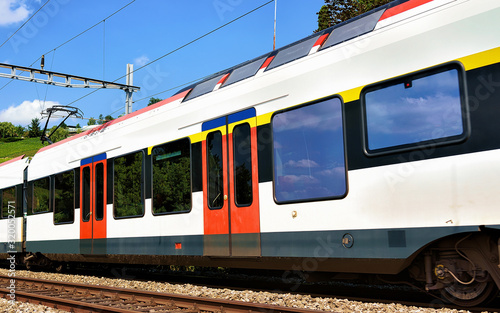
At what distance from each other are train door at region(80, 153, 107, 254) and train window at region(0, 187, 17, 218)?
411cm

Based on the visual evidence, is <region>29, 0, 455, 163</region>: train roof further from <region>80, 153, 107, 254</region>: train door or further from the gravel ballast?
the gravel ballast

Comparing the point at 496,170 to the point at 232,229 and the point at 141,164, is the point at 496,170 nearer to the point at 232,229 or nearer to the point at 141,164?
the point at 232,229

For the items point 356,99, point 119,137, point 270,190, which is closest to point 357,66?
point 356,99

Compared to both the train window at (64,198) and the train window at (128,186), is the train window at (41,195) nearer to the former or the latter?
the train window at (64,198)

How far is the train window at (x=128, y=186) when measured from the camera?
962 centimetres

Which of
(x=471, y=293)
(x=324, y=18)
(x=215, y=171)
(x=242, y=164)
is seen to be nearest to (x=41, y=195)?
(x=215, y=171)

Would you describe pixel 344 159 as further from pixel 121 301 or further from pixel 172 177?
pixel 121 301

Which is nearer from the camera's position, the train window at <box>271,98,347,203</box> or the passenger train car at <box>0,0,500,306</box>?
the passenger train car at <box>0,0,500,306</box>

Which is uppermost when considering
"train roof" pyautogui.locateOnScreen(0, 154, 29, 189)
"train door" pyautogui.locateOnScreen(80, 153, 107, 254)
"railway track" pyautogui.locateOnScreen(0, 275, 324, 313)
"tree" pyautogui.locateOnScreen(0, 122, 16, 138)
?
"tree" pyautogui.locateOnScreen(0, 122, 16, 138)

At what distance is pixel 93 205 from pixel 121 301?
12.7 ft

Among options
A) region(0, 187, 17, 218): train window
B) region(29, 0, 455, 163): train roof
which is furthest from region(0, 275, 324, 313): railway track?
region(0, 187, 17, 218): train window

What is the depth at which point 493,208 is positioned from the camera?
470 cm

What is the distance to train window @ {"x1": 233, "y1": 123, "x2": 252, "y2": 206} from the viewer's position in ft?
23.9

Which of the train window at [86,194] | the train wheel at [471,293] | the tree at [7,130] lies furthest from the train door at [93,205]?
the tree at [7,130]
